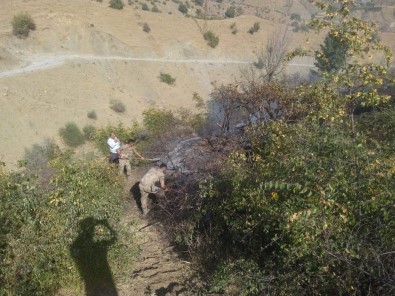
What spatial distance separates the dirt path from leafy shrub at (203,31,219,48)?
33921 millimetres

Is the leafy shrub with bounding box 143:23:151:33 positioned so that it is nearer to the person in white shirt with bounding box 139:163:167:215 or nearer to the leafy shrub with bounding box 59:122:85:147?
the leafy shrub with bounding box 59:122:85:147

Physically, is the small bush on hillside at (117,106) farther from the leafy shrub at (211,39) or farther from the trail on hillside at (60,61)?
the leafy shrub at (211,39)

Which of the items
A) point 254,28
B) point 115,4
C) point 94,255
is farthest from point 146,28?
point 94,255

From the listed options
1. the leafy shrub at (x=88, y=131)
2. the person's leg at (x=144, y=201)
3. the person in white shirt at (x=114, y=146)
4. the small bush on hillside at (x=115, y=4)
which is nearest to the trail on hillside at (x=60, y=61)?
the leafy shrub at (x=88, y=131)

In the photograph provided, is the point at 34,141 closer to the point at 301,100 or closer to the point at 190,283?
the point at 301,100

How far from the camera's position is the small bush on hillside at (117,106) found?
26786 mm

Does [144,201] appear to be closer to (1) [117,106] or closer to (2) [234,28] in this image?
(1) [117,106]

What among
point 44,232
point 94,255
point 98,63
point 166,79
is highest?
point 44,232

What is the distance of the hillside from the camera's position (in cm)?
2383

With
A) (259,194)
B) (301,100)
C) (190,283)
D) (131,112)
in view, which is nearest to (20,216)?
(190,283)

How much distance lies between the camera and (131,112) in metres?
27.3

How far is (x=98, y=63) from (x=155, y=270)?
90.6 feet

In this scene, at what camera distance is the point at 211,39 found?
3975cm

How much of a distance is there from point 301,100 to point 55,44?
1031 inches
